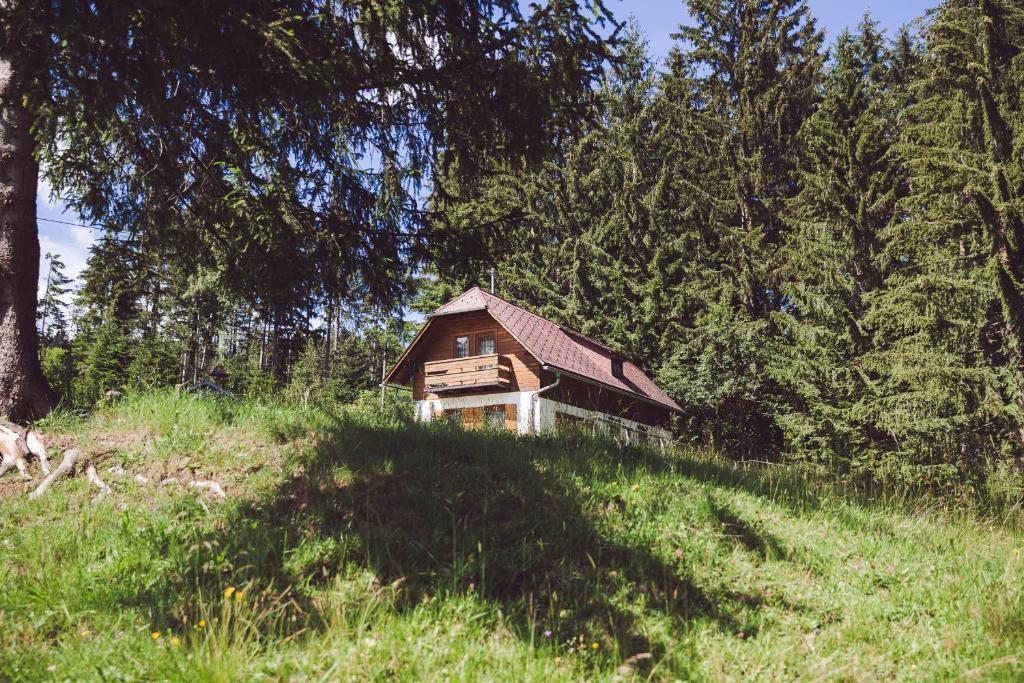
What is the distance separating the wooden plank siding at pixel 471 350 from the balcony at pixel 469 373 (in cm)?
31

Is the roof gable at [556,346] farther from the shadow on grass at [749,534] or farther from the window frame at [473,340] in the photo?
the shadow on grass at [749,534]

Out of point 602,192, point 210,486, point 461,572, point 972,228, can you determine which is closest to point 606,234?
point 602,192

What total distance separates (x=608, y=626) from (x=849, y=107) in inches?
864

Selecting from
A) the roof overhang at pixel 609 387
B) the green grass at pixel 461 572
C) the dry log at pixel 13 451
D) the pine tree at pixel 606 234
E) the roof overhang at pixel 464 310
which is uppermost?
the pine tree at pixel 606 234

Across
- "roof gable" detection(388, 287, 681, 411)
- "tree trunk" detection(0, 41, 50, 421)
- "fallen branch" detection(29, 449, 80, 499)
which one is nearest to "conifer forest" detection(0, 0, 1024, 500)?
"tree trunk" detection(0, 41, 50, 421)

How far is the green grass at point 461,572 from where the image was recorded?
338 centimetres

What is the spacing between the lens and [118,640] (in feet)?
10.9

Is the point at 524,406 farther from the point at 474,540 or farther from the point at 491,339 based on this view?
the point at 474,540

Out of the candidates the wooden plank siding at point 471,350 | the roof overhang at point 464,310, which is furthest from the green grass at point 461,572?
the roof overhang at point 464,310

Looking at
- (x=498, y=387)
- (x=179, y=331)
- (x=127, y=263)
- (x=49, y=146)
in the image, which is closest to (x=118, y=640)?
(x=49, y=146)

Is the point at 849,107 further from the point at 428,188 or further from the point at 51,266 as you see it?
the point at 51,266

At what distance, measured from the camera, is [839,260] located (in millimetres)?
20172

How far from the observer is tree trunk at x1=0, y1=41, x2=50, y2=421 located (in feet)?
22.3

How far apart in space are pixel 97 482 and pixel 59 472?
0.49 metres
